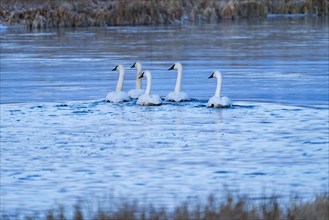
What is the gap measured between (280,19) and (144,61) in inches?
826

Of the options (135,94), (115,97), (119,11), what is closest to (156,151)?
(115,97)

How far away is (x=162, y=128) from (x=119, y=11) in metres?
28.4

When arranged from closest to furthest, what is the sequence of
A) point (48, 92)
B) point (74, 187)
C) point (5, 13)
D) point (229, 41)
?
1. point (74, 187)
2. point (48, 92)
3. point (229, 41)
4. point (5, 13)

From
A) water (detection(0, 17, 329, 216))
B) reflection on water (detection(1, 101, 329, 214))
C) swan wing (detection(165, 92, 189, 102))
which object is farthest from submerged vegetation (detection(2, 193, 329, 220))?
swan wing (detection(165, 92, 189, 102))

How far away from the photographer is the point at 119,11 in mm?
41844

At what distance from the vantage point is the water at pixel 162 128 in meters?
9.91

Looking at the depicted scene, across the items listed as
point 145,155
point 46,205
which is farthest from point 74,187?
point 145,155

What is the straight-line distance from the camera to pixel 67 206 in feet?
28.9

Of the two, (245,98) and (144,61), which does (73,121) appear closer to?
(245,98)

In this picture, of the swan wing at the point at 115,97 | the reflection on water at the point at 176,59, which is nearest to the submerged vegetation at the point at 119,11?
the reflection on water at the point at 176,59

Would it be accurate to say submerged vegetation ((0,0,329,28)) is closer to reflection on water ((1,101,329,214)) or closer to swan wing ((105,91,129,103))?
swan wing ((105,91,129,103))

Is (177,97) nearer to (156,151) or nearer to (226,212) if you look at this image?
(156,151)

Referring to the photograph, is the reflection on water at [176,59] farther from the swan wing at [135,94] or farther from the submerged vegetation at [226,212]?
the submerged vegetation at [226,212]

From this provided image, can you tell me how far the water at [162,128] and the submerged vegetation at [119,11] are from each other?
12572mm
